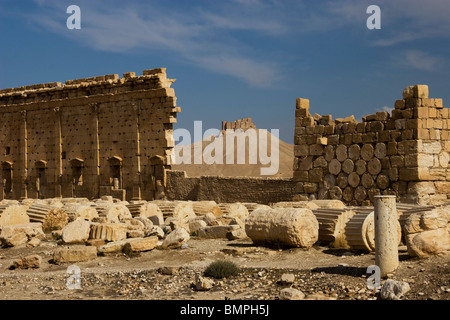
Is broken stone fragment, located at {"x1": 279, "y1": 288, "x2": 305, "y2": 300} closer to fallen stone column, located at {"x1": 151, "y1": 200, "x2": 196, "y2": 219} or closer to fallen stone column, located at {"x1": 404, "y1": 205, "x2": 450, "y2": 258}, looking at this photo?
fallen stone column, located at {"x1": 404, "y1": 205, "x2": 450, "y2": 258}

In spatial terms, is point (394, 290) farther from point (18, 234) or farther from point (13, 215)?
point (13, 215)

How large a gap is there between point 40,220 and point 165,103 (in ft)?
30.8

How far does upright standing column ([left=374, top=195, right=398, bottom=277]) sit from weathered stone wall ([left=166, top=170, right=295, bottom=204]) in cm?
1091

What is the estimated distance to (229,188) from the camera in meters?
22.3

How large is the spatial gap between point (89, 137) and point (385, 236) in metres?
20.5

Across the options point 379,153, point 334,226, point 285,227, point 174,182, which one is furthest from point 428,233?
point 174,182

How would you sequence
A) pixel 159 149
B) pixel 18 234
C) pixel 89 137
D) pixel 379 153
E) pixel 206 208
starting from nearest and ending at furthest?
pixel 18 234 → pixel 379 153 → pixel 206 208 → pixel 159 149 → pixel 89 137

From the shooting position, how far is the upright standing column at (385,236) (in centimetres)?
873

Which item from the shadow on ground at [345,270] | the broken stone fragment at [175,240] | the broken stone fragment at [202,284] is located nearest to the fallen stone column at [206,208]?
the broken stone fragment at [175,240]

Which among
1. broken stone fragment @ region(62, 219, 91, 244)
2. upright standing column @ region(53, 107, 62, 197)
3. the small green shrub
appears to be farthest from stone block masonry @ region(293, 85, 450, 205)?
upright standing column @ region(53, 107, 62, 197)

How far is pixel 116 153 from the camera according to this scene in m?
26.0

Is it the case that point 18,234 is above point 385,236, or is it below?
below

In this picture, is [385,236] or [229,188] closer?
[385,236]
